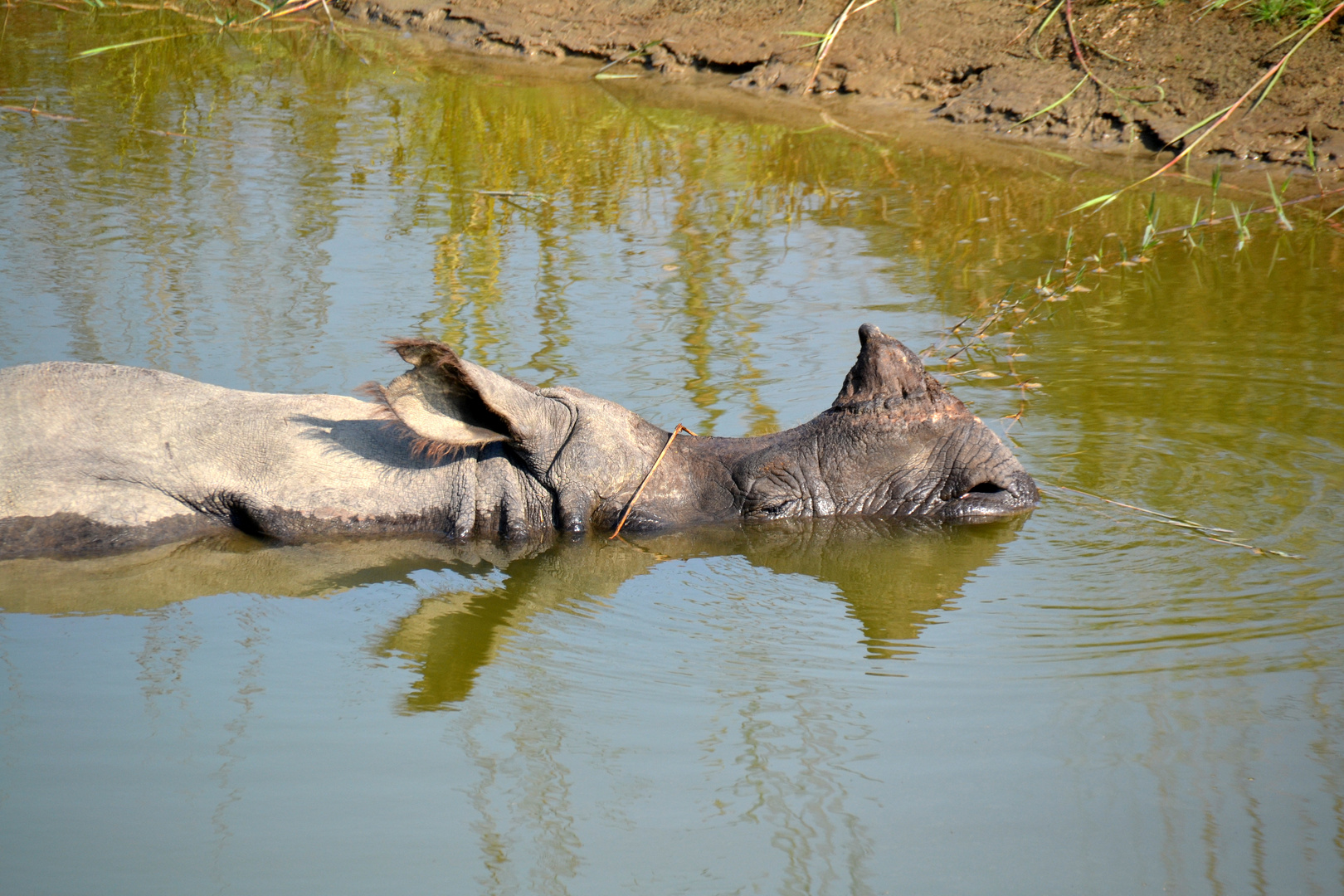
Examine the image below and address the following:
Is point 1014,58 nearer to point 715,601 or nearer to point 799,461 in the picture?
point 799,461

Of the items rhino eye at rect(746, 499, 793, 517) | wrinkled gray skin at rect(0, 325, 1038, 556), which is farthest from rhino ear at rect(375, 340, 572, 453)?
rhino eye at rect(746, 499, 793, 517)

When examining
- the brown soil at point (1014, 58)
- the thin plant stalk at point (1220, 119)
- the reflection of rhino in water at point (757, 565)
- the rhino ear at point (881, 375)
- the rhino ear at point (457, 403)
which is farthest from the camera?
the brown soil at point (1014, 58)

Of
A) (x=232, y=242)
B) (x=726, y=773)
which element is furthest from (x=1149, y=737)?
(x=232, y=242)

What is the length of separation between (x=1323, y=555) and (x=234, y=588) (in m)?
4.06

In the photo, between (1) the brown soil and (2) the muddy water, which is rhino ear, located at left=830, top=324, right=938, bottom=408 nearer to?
(2) the muddy water

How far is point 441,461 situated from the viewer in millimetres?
5363

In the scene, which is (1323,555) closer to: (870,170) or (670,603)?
(670,603)

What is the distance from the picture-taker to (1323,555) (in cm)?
497

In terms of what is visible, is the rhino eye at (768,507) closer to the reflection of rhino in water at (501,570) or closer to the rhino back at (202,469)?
the reflection of rhino in water at (501,570)

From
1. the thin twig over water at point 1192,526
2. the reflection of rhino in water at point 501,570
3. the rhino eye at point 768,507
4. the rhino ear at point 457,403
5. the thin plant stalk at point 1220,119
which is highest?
the thin plant stalk at point 1220,119

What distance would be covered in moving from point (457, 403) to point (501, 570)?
0.70 metres

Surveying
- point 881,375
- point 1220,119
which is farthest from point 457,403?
point 1220,119

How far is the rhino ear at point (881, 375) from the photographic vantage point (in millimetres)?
5285

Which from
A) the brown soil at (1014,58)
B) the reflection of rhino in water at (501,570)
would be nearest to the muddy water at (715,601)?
the reflection of rhino in water at (501,570)
